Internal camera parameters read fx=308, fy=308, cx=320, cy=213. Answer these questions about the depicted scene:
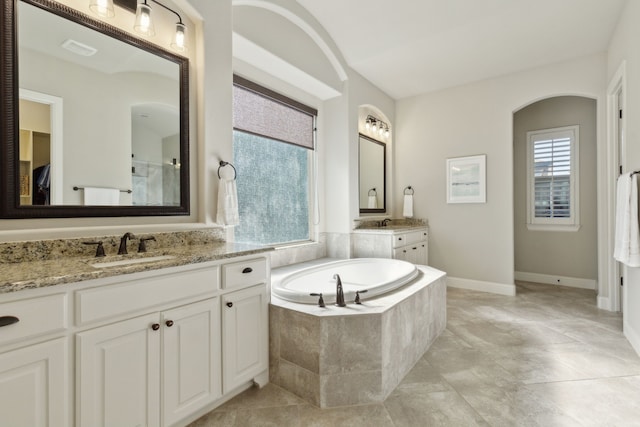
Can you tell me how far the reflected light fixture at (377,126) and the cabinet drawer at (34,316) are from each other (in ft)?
12.7

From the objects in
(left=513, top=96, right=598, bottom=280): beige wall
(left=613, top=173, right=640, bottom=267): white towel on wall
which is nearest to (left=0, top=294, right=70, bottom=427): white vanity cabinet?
(left=613, top=173, right=640, bottom=267): white towel on wall

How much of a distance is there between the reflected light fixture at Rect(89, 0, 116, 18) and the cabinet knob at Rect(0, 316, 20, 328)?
5.18ft

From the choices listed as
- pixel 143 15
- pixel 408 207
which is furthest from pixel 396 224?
pixel 143 15

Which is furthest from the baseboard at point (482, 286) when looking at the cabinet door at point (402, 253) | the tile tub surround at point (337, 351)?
the tile tub surround at point (337, 351)

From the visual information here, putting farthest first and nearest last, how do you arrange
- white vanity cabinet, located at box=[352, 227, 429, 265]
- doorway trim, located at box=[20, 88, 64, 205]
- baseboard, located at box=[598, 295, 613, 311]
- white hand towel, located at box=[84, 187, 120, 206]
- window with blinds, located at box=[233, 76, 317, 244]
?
white vanity cabinet, located at box=[352, 227, 429, 265] → baseboard, located at box=[598, 295, 613, 311] → window with blinds, located at box=[233, 76, 317, 244] → white hand towel, located at box=[84, 187, 120, 206] → doorway trim, located at box=[20, 88, 64, 205]

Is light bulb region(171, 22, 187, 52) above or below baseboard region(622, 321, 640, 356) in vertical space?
above

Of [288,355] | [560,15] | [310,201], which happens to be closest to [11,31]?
[288,355]

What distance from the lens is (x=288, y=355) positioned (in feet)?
6.06

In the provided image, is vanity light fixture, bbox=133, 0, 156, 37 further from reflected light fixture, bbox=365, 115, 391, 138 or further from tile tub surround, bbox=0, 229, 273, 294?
reflected light fixture, bbox=365, 115, 391, 138

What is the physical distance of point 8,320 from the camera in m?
0.98

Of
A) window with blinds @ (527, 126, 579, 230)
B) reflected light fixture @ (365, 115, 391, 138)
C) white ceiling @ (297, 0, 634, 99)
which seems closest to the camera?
white ceiling @ (297, 0, 634, 99)

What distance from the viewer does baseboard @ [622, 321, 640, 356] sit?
2.31 metres

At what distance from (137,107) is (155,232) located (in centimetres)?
75

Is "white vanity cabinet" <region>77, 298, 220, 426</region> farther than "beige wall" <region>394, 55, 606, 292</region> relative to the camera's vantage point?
No
